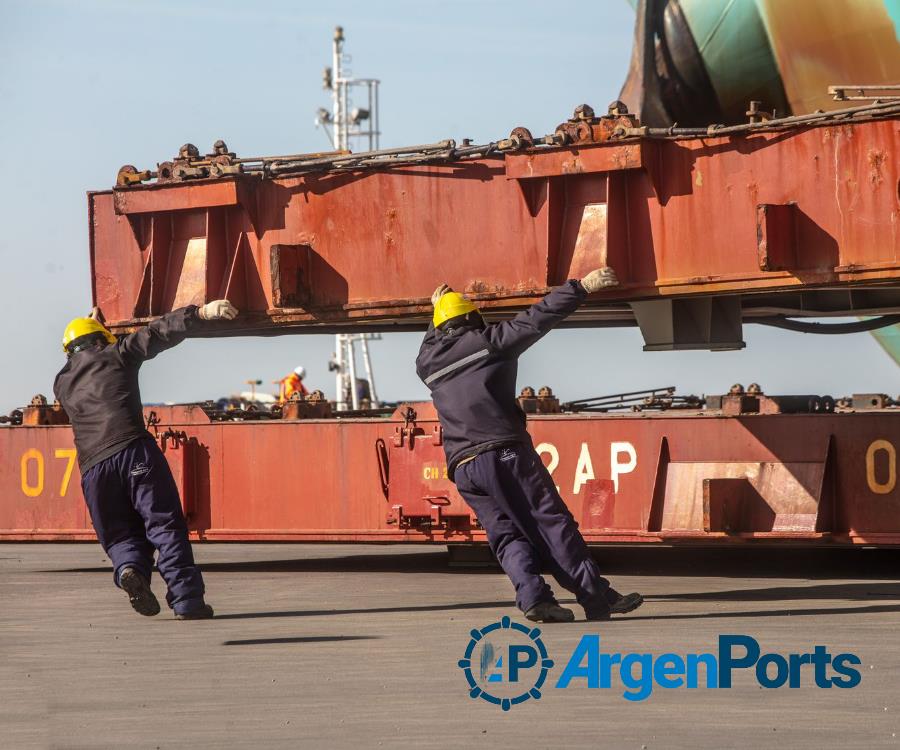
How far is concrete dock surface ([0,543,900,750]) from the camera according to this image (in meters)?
5.53

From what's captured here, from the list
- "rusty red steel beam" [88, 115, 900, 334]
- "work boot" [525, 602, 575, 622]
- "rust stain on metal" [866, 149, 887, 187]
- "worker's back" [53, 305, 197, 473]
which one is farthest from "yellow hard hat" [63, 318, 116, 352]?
"rust stain on metal" [866, 149, 887, 187]

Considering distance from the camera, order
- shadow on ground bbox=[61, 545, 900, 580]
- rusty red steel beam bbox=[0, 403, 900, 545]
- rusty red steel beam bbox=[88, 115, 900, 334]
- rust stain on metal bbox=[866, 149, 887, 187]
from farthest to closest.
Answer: shadow on ground bbox=[61, 545, 900, 580]
rusty red steel beam bbox=[0, 403, 900, 545]
rusty red steel beam bbox=[88, 115, 900, 334]
rust stain on metal bbox=[866, 149, 887, 187]

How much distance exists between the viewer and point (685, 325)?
11.4 m

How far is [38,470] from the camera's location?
510 inches

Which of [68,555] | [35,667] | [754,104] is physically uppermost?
[754,104]

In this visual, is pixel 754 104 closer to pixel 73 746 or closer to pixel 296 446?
pixel 296 446

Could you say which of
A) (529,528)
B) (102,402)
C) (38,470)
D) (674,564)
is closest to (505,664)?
(529,528)

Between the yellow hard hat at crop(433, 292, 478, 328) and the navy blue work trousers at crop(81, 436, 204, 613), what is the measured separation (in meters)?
1.80

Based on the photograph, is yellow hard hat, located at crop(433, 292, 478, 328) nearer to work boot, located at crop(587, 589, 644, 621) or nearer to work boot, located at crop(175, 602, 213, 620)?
work boot, located at crop(587, 589, 644, 621)

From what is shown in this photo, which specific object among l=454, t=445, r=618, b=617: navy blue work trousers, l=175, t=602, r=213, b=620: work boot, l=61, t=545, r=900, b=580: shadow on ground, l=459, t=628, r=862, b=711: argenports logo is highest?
l=454, t=445, r=618, b=617: navy blue work trousers

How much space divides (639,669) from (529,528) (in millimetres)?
1839

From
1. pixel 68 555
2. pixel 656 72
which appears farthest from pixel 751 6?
pixel 68 555

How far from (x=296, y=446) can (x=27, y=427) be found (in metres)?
2.54

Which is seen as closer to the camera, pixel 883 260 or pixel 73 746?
pixel 73 746
